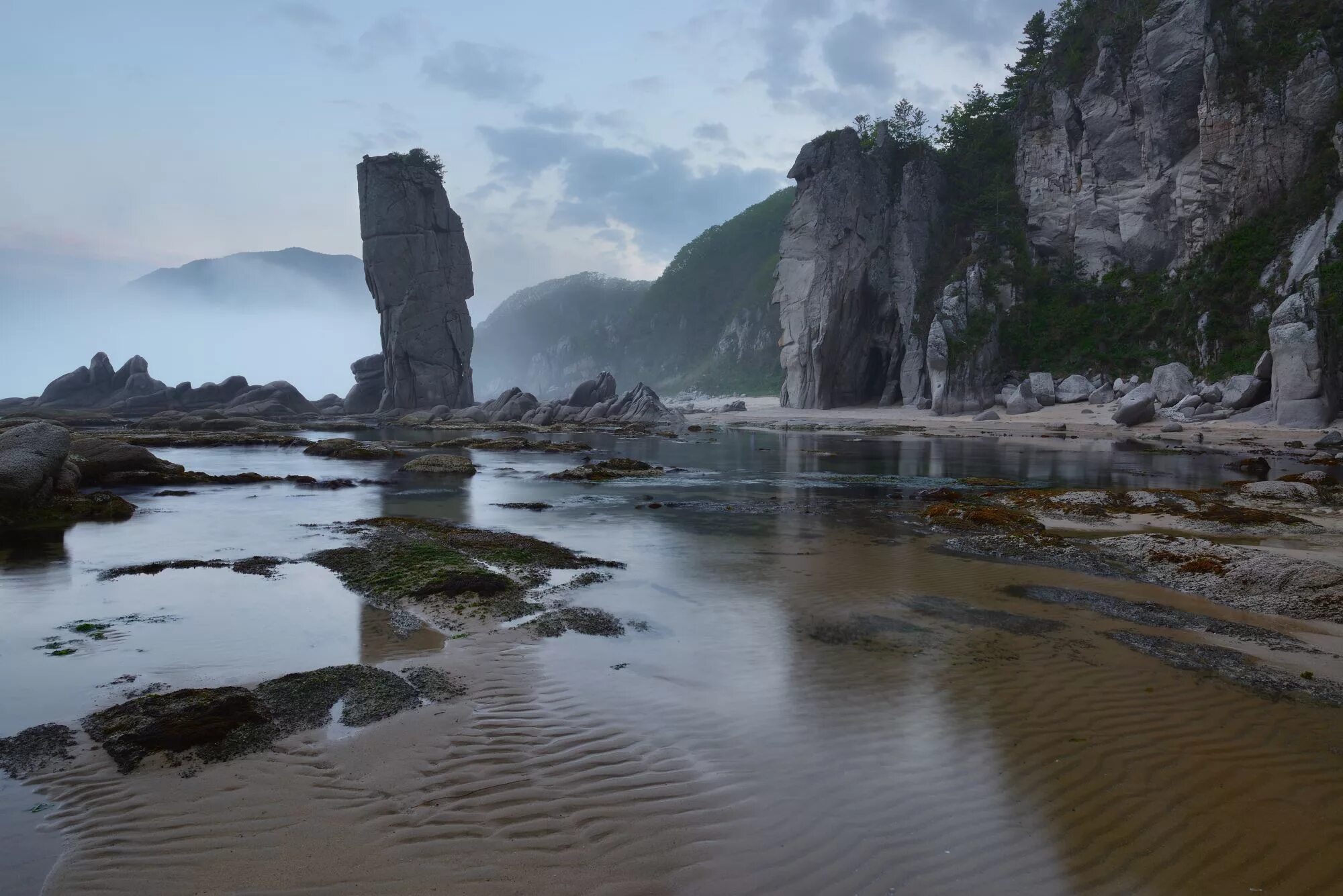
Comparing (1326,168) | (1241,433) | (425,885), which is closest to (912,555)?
(425,885)

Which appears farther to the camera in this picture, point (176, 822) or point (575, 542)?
point (575, 542)

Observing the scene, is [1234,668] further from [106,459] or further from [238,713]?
[106,459]

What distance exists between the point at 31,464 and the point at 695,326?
13025cm

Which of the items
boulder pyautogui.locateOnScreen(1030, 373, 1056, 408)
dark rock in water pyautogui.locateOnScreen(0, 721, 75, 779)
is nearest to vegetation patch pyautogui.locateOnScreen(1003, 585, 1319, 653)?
dark rock in water pyautogui.locateOnScreen(0, 721, 75, 779)

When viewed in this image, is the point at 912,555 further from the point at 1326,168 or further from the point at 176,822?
the point at 1326,168

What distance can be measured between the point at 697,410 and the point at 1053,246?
3579cm

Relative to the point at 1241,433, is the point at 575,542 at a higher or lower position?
lower

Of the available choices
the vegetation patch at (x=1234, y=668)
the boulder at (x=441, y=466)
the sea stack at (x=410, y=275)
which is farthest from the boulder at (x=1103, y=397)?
the sea stack at (x=410, y=275)

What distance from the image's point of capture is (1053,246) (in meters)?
55.8

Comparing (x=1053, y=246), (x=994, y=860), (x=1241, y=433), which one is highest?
(x=1053, y=246)

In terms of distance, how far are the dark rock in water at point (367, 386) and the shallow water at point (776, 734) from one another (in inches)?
2383

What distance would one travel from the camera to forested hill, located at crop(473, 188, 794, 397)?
115m

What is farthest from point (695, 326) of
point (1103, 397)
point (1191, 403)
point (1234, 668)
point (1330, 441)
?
point (1234, 668)

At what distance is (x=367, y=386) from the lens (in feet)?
227
